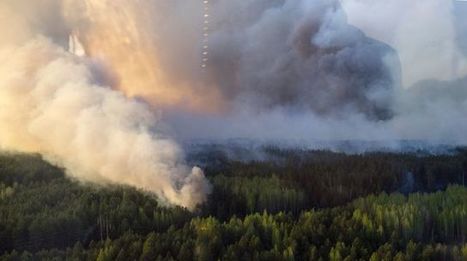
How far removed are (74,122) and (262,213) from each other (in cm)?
162

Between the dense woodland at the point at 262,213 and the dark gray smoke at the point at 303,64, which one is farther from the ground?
the dark gray smoke at the point at 303,64

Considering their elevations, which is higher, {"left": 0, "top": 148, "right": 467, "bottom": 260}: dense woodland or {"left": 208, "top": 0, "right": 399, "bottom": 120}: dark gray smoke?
{"left": 208, "top": 0, "right": 399, "bottom": 120}: dark gray smoke

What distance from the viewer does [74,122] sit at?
505cm

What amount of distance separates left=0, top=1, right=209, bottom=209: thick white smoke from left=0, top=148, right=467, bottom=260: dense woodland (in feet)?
0.42

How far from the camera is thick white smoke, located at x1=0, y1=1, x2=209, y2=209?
188 inches

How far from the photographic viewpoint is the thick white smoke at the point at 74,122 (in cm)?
479

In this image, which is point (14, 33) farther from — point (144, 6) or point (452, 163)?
point (452, 163)

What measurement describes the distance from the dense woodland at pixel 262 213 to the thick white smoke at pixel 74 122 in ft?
0.42

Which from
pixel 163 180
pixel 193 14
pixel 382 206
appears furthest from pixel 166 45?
pixel 382 206

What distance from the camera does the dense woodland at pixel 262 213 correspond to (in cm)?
418

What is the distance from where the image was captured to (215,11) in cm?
511

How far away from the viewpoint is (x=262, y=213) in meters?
4.73

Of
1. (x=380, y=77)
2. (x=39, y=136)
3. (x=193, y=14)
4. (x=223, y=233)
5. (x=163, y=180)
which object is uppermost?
(x=193, y=14)

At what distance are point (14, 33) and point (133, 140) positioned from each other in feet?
4.34
